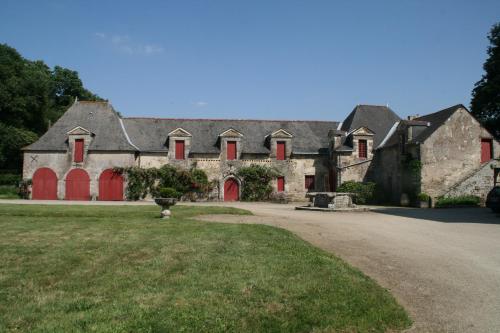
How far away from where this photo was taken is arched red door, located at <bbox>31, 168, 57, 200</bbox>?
2428cm

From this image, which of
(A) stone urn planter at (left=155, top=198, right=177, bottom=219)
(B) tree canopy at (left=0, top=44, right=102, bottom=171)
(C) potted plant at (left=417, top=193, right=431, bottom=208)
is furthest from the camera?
(B) tree canopy at (left=0, top=44, right=102, bottom=171)

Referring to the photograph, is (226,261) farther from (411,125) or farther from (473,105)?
(473,105)

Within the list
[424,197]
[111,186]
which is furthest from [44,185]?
[424,197]

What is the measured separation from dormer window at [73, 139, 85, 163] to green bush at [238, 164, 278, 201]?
10.4 meters

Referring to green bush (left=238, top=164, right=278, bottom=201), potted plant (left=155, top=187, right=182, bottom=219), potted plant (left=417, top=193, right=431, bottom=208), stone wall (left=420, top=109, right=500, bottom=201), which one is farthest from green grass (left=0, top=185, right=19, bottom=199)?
stone wall (left=420, top=109, right=500, bottom=201)

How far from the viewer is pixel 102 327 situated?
336 centimetres

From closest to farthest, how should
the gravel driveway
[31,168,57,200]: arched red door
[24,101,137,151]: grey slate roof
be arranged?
1. the gravel driveway
2. [31,168,57,200]: arched red door
3. [24,101,137,151]: grey slate roof

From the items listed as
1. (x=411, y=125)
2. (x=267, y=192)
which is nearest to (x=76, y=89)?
(x=267, y=192)

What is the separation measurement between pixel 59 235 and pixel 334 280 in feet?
19.8

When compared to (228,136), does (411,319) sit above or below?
below

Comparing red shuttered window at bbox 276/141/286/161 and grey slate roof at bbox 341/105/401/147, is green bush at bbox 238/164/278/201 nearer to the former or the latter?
red shuttered window at bbox 276/141/286/161

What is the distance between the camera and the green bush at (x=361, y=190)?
74.2 ft

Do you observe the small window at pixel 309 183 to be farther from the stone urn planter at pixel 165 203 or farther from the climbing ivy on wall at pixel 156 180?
the stone urn planter at pixel 165 203

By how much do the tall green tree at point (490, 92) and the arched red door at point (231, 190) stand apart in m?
17.7
